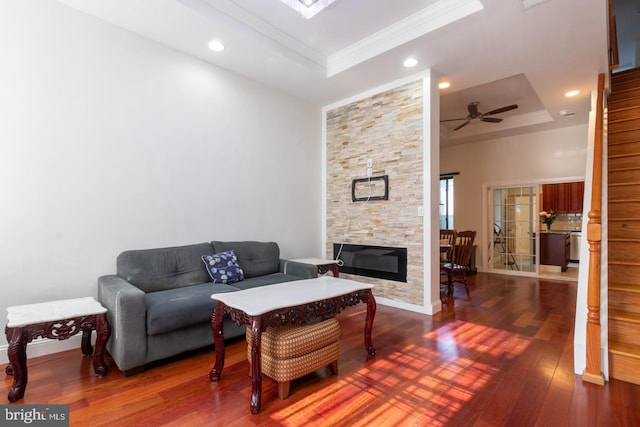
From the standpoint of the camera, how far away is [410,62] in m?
3.62

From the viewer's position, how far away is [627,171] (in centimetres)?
343

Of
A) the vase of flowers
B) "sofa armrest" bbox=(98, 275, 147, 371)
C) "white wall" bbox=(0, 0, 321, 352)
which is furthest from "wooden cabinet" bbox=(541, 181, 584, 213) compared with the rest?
"sofa armrest" bbox=(98, 275, 147, 371)

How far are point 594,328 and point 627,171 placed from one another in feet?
7.68

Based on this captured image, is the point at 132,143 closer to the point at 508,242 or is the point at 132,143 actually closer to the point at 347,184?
the point at 347,184

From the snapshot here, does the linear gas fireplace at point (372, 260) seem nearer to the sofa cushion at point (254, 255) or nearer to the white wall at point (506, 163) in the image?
the sofa cushion at point (254, 255)

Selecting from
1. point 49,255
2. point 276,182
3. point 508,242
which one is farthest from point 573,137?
point 49,255

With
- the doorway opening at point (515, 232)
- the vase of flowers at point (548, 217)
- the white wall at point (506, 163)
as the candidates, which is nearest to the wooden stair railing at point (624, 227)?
the white wall at point (506, 163)

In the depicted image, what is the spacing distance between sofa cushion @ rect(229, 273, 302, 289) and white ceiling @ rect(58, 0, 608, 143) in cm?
252

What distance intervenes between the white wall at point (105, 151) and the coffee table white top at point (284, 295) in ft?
5.15

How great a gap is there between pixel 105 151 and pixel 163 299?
1.57 m

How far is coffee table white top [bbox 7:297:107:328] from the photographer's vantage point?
6.52 ft

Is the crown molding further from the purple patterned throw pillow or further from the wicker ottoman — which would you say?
the wicker ottoman

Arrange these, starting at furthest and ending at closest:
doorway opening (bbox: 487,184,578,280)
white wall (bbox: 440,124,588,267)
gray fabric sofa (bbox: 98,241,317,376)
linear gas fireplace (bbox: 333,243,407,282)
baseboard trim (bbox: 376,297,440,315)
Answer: doorway opening (bbox: 487,184,578,280) → white wall (bbox: 440,124,588,267) → linear gas fireplace (bbox: 333,243,407,282) → baseboard trim (bbox: 376,297,440,315) → gray fabric sofa (bbox: 98,241,317,376)

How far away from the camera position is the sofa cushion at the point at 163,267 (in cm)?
286
